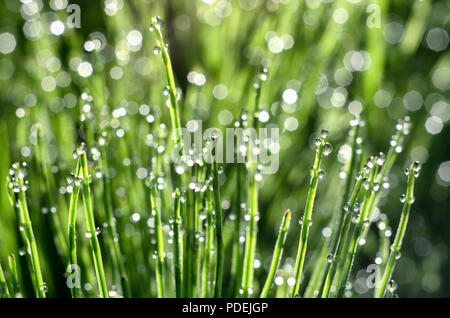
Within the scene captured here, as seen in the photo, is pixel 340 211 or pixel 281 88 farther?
pixel 281 88

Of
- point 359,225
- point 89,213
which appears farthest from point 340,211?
point 89,213

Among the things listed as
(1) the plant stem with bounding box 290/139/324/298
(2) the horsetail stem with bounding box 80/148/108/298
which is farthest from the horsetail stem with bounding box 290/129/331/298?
(2) the horsetail stem with bounding box 80/148/108/298

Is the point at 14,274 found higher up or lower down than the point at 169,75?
lower down

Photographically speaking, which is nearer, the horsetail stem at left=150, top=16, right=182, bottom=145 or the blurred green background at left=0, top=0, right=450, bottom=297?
the horsetail stem at left=150, top=16, right=182, bottom=145

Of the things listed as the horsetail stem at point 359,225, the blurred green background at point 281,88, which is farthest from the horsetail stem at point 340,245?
the blurred green background at point 281,88

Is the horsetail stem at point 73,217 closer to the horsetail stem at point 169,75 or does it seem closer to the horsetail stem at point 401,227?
the horsetail stem at point 169,75

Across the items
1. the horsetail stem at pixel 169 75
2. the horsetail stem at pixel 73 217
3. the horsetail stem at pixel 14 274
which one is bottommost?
the horsetail stem at pixel 14 274

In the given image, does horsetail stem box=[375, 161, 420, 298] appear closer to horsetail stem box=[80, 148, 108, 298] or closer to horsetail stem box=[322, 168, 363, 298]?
horsetail stem box=[322, 168, 363, 298]

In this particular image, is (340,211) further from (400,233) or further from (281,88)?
(281,88)
